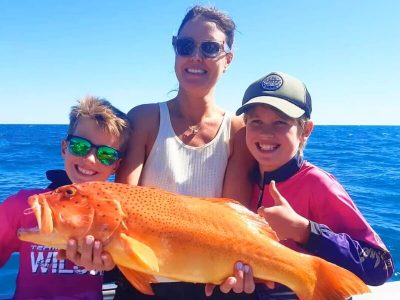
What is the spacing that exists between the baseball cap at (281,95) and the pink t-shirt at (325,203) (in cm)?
53

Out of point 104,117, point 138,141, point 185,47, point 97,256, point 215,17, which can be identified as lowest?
point 97,256

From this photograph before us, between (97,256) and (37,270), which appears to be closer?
(97,256)

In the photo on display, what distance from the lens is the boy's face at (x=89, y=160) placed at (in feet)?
11.3

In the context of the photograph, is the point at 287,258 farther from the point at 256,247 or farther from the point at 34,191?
the point at 34,191

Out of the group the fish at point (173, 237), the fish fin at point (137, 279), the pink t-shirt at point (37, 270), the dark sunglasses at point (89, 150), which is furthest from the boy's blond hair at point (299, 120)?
the pink t-shirt at point (37, 270)

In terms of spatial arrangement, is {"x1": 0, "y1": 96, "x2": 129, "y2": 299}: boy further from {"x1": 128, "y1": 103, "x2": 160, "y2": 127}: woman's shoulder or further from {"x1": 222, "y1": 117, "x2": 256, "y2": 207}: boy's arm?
{"x1": 222, "y1": 117, "x2": 256, "y2": 207}: boy's arm

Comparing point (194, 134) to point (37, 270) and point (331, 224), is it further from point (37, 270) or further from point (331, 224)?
point (37, 270)

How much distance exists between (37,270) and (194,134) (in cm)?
176

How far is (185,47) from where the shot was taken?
3.56 m

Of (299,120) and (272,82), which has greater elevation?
(272,82)

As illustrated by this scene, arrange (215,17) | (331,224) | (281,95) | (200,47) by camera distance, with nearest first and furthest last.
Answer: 1. (331,224)
2. (281,95)
3. (200,47)
4. (215,17)

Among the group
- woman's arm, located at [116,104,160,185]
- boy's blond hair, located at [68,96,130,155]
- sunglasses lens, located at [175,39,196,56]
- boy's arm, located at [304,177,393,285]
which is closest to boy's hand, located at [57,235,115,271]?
woman's arm, located at [116,104,160,185]

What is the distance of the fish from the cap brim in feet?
3.30

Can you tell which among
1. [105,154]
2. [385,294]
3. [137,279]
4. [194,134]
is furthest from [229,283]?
[385,294]
